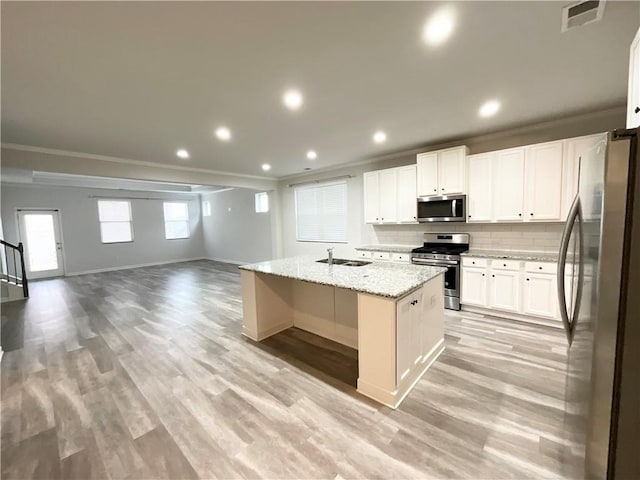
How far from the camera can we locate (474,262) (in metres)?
3.92

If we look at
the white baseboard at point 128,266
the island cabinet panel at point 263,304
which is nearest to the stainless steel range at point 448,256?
the island cabinet panel at point 263,304

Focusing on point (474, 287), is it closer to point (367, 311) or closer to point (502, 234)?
point (502, 234)

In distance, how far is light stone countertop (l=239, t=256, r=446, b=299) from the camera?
219 cm

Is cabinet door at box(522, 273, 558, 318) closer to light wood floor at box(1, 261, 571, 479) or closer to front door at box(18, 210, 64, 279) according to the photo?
light wood floor at box(1, 261, 571, 479)

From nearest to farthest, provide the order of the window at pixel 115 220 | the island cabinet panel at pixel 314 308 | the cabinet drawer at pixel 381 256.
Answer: the island cabinet panel at pixel 314 308 < the cabinet drawer at pixel 381 256 < the window at pixel 115 220

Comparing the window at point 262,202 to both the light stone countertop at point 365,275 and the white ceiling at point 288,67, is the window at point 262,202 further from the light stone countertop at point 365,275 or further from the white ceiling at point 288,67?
the light stone countertop at point 365,275

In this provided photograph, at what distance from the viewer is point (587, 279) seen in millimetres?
1165

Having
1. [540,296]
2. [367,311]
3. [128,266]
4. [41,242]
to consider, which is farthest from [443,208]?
[41,242]

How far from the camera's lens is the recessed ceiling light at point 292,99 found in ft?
8.51

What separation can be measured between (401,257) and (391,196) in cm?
113

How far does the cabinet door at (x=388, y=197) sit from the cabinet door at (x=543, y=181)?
1890 mm

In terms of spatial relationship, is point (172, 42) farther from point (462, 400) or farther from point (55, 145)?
point (55, 145)

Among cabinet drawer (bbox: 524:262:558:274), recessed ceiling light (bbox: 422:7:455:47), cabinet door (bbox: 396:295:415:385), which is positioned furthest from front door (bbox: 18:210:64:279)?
cabinet drawer (bbox: 524:262:558:274)

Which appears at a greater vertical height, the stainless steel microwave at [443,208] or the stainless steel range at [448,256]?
the stainless steel microwave at [443,208]
